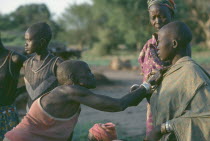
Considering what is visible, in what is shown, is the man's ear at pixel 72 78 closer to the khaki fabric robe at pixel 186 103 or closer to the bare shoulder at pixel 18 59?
the khaki fabric robe at pixel 186 103

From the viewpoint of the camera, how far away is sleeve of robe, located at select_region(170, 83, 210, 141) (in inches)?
82.0

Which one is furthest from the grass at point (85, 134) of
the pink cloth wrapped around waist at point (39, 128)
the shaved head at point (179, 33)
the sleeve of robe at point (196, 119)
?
the shaved head at point (179, 33)

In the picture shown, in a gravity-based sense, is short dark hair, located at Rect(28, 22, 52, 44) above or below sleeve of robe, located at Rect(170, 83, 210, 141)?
above

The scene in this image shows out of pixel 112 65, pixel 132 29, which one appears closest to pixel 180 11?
pixel 132 29

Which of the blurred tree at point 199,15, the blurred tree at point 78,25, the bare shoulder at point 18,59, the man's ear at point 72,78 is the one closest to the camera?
the man's ear at point 72,78

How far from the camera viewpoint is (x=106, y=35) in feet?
99.3

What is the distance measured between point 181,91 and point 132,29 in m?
27.2

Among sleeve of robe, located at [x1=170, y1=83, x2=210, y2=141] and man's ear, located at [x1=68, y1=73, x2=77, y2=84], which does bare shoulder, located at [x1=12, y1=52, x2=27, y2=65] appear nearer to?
man's ear, located at [x1=68, y1=73, x2=77, y2=84]

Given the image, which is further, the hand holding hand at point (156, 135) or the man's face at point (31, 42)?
the man's face at point (31, 42)

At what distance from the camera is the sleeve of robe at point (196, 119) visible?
208 cm

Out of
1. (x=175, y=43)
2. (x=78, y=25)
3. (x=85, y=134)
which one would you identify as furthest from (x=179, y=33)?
(x=78, y=25)

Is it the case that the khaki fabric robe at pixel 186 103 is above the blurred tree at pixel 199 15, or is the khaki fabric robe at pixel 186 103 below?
below

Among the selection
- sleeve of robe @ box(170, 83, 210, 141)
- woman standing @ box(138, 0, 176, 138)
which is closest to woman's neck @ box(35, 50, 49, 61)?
woman standing @ box(138, 0, 176, 138)

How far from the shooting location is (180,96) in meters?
2.17
